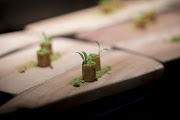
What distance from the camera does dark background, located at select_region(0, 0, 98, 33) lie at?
122 inches

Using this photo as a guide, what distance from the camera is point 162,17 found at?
3352 millimetres

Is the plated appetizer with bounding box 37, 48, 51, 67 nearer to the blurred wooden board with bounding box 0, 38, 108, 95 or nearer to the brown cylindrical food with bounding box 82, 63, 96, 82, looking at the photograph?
the blurred wooden board with bounding box 0, 38, 108, 95

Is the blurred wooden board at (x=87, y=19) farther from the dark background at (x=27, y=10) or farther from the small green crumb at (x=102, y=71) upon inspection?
the small green crumb at (x=102, y=71)

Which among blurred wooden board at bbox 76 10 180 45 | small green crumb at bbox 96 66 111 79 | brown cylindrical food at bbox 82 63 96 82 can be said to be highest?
blurred wooden board at bbox 76 10 180 45

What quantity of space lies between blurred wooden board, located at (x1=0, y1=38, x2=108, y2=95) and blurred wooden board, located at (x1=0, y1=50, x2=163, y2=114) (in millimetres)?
69

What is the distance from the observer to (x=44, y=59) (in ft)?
6.47

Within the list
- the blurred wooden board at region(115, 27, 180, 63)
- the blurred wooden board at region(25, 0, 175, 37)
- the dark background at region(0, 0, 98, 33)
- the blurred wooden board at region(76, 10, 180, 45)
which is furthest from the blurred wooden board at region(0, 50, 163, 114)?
the dark background at region(0, 0, 98, 33)

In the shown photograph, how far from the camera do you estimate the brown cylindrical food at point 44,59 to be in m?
1.94

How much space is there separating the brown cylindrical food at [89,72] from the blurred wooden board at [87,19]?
1217mm

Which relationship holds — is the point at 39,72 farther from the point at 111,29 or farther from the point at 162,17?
the point at 162,17

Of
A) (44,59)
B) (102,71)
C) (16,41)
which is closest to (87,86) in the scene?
(102,71)

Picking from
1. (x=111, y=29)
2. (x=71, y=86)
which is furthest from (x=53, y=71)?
(x=111, y=29)

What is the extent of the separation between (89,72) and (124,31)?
1.42 m

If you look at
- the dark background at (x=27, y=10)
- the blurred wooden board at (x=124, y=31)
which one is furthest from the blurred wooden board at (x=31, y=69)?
the dark background at (x=27, y=10)
